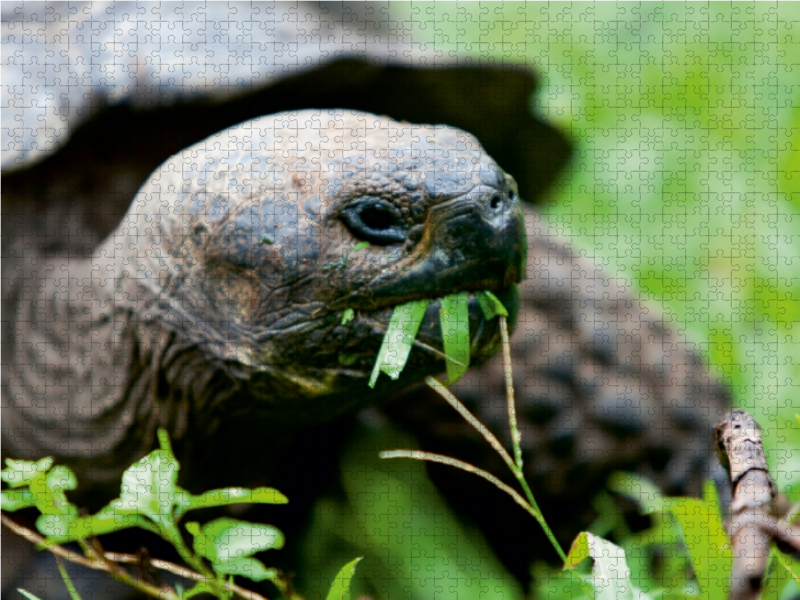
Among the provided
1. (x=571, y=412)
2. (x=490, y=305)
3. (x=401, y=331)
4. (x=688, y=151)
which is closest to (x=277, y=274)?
(x=401, y=331)

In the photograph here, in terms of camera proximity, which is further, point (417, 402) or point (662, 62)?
point (662, 62)

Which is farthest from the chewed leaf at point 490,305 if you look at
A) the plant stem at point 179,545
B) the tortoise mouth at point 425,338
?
the plant stem at point 179,545

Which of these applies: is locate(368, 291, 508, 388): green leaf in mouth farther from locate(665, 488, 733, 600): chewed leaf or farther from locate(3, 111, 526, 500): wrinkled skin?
locate(665, 488, 733, 600): chewed leaf

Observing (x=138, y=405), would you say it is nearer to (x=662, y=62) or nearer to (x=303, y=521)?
(x=303, y=521)

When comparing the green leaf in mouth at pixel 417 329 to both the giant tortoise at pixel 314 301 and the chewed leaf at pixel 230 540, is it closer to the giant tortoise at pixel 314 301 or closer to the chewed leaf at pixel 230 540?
the giant tortoise at pixel 314 301

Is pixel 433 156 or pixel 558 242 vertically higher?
pixel 433 156

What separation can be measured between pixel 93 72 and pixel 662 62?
2631mm

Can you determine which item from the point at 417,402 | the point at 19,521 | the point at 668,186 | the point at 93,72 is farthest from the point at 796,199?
the point at 19,521

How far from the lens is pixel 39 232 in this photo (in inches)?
75.8

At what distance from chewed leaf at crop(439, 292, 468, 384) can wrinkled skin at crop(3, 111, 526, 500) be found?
16 millimetres

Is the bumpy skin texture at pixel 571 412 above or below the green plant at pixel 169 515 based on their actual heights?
below

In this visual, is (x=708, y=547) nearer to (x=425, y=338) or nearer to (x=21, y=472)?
(x=425, y=338)

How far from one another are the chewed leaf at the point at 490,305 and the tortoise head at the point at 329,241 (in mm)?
11

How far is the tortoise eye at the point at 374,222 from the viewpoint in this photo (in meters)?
1.21
